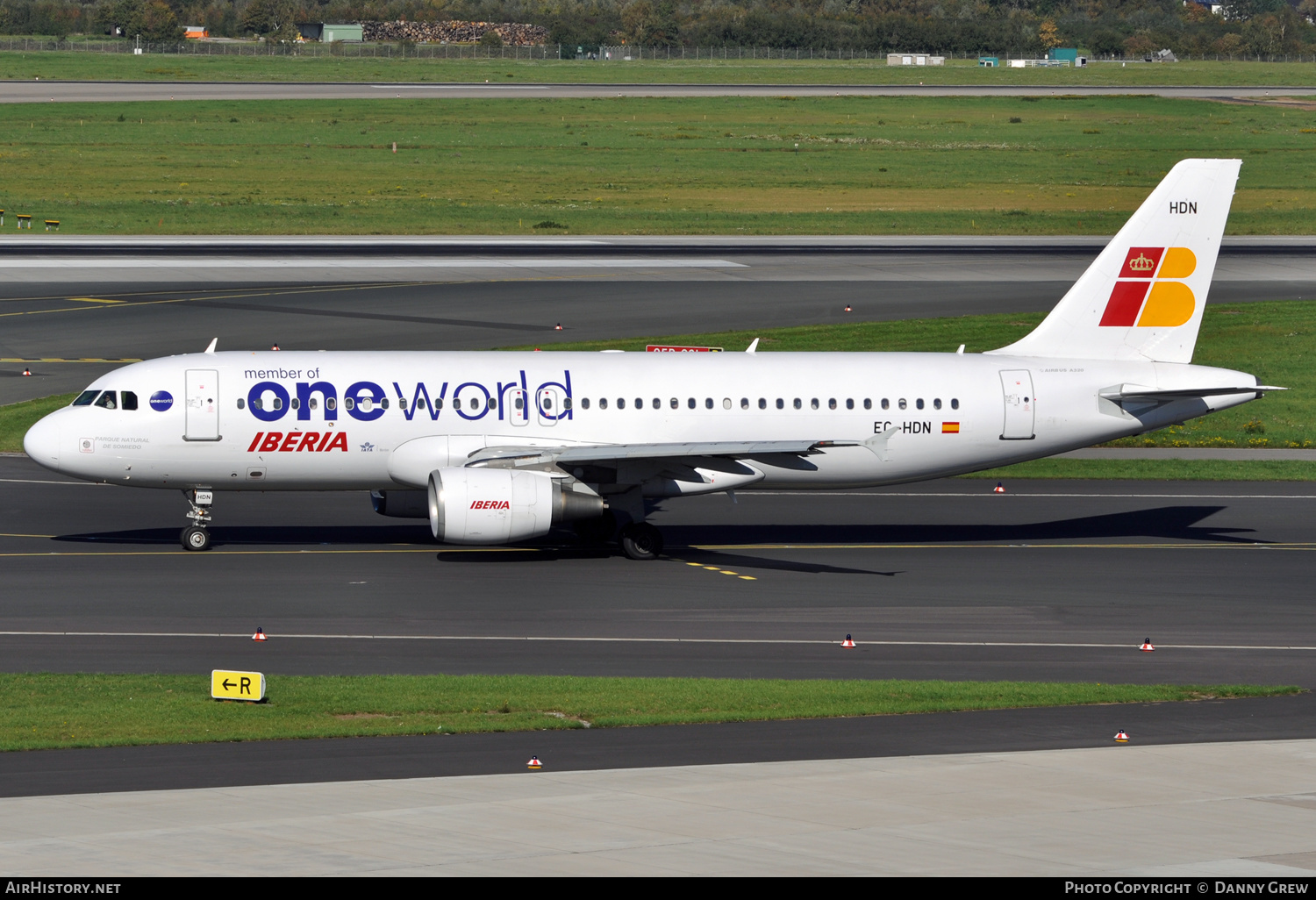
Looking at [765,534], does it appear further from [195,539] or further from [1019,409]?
[195,539]

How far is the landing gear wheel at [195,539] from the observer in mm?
40125

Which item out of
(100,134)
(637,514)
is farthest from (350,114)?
(637,514)

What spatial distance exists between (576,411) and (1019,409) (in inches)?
431

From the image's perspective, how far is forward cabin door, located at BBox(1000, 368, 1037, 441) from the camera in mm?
41188

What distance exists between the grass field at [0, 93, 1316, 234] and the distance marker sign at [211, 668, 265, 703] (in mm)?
76922

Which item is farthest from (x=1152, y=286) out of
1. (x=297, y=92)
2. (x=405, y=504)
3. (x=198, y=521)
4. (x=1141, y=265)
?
(x=297, y=92)

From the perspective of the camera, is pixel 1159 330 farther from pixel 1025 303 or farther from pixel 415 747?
pixel 1025 303

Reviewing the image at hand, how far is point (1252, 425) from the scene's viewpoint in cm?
5797

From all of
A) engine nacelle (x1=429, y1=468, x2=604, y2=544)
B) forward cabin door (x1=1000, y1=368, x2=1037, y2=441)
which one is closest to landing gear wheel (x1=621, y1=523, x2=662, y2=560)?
engine nacelle (x1=429, y1=468, x2=604, y2=544)

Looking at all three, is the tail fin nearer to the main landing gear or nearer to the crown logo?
the crown logo

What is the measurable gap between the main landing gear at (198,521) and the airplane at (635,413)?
5 cm

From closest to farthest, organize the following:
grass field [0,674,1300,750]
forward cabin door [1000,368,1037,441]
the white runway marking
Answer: grass field [0,674,1300,750], the white runway marking, forward cabin door [1000,368,1037,441]

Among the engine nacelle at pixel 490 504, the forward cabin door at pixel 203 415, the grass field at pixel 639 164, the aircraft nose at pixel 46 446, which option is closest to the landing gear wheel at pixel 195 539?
the forward cabin door at pixel 203 415

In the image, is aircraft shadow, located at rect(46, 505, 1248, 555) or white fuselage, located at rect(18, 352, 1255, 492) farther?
aircraft shadow, located at rect(46, 505, 1248, 555)
